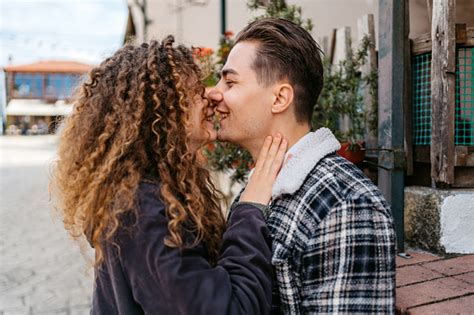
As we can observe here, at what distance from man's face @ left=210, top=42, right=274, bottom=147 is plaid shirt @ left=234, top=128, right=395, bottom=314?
0.29 meters

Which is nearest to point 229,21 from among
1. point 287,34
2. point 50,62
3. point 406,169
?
point 406,169

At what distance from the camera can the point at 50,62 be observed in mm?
56469

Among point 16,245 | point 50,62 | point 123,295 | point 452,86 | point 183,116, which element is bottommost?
point 16,245

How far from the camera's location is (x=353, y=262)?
4.78 ft

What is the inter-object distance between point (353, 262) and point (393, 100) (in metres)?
1.71

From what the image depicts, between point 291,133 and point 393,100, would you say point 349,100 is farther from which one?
point 291,133

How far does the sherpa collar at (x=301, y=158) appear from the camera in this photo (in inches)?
63.5

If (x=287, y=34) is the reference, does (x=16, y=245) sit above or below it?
below

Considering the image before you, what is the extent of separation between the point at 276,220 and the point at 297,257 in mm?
149

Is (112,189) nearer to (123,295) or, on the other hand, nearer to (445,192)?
(123,295)

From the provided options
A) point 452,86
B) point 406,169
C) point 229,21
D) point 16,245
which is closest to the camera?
point 452,86

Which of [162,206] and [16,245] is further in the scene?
[16,245]

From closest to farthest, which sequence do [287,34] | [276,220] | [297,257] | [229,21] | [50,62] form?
1. [297,257]
2. [276,220]
3. [287,34]
4. [229,21]
5. [50,62]

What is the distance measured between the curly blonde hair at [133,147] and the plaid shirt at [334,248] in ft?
0.74
